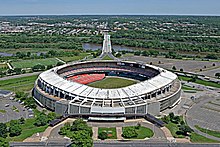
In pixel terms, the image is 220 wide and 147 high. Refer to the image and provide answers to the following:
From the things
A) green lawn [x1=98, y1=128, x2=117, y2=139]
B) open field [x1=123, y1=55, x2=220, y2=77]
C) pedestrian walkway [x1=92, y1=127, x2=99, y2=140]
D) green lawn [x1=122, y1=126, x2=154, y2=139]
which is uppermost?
open field [x1=123, y1=55, x2=220, y2=77]

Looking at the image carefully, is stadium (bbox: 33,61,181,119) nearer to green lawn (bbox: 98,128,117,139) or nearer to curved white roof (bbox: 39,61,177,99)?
curved white roof (bbox: 39,61,177,99)

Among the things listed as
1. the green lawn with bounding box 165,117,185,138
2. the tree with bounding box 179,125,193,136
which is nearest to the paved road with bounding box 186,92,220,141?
the tree with bounding box 179,125,193,136

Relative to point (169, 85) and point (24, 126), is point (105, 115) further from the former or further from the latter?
point (169, 85)

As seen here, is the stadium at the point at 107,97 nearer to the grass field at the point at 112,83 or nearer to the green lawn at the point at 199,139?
the grass field at the point at 112,83

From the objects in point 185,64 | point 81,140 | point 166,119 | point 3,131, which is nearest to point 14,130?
point 3,131

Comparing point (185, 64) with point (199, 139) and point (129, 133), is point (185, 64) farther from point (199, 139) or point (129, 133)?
point (129, 133)
